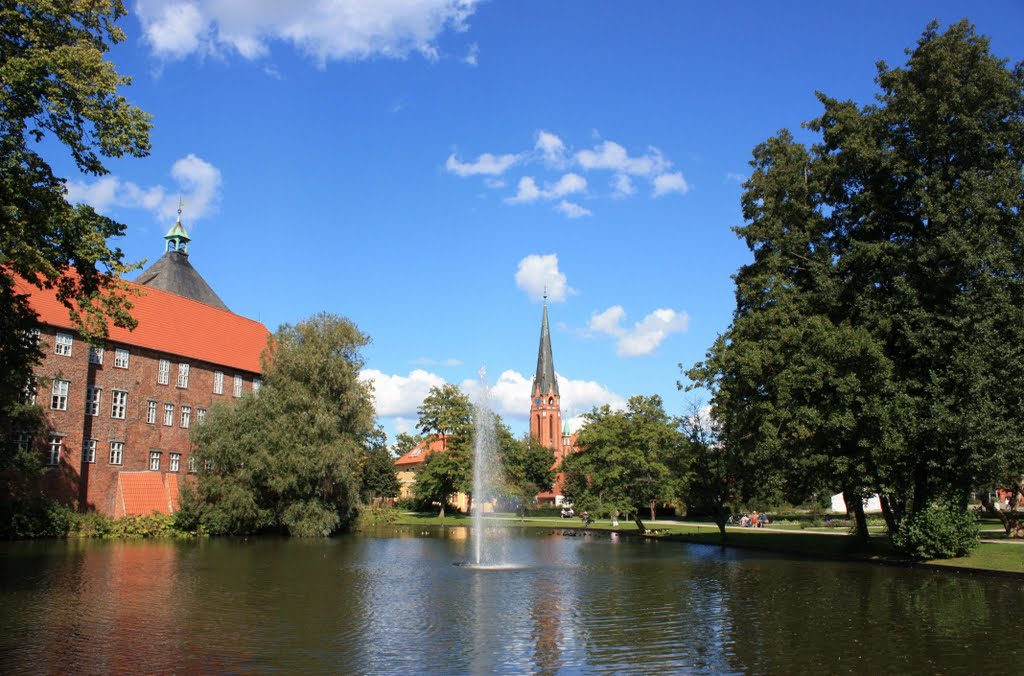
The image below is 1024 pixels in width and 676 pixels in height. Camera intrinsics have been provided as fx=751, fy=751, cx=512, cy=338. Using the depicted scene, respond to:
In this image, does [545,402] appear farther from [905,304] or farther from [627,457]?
[905,304]

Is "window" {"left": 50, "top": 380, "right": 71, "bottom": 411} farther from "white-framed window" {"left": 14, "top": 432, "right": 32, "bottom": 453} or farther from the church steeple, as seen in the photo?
the church steeple

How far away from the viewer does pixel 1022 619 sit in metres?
15.4

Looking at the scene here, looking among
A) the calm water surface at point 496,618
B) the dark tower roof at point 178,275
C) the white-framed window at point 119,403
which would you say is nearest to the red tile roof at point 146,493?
the white-framed window at point 119,403

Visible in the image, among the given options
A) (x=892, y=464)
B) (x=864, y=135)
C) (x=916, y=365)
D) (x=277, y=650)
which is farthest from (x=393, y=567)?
(x=864, y=135)

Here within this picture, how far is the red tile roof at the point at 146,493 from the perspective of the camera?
4762 cm

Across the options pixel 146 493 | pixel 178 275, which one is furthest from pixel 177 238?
pixel 146 493

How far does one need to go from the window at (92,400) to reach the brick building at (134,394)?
0.06 meters

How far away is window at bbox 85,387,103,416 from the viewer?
46812 millimetres

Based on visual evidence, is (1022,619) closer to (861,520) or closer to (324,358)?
(861,520)

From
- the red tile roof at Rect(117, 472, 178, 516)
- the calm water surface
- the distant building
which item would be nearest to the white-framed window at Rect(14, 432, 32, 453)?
the red tile roof at Rect(117, 472, 178, 516)

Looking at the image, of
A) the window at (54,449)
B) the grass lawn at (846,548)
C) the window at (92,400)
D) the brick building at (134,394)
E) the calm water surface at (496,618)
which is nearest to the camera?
the calm water surface at (496,618)

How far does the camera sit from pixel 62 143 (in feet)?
68.0

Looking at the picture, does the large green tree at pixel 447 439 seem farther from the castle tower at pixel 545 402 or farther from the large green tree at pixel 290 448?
the castle tower at pixel 545 402

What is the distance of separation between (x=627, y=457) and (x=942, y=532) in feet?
83.4
